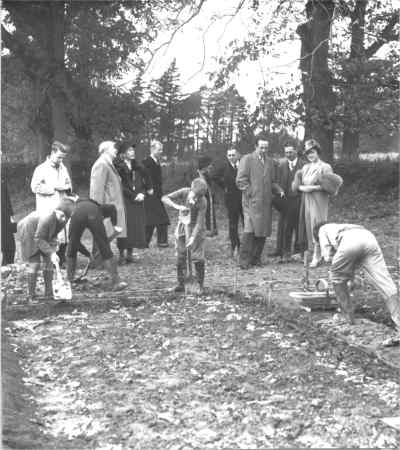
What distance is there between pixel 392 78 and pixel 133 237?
6.84m

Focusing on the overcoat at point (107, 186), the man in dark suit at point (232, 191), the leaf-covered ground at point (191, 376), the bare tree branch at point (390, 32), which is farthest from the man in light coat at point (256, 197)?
the bare tree branch at point (390, 32)

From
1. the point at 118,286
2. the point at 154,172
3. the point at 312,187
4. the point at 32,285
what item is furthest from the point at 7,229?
the point at 312,187

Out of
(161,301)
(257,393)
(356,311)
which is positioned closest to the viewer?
(257,393)

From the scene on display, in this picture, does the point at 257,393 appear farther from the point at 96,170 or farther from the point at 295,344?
the point at 96,170

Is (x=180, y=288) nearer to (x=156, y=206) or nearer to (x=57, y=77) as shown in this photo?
(x=156, y=206)

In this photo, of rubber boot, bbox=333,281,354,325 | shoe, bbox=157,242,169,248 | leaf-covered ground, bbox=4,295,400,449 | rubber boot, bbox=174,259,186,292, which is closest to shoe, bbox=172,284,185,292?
rubber boot, bbox=174,259,186,292

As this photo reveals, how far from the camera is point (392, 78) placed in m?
14.9

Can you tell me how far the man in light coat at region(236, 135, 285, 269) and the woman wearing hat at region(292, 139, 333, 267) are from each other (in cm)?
57

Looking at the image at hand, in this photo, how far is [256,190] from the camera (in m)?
10.9

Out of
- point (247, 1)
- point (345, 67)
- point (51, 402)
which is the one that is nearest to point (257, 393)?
point (51, 402)

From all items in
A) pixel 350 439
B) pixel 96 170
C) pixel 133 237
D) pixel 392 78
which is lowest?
pixel 350 439

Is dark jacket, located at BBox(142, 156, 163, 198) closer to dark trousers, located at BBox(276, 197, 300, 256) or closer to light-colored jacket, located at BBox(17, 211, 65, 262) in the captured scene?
dark trousers, located at BBox(276, 197, 300, 256)

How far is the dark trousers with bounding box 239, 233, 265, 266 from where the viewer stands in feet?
35.1

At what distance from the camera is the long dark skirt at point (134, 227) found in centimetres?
1080
